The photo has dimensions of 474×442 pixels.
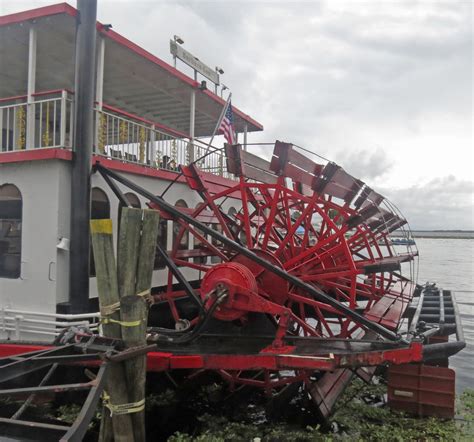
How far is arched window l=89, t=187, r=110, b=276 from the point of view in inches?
205

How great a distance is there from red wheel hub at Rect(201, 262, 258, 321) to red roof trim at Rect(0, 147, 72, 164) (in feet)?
6.36

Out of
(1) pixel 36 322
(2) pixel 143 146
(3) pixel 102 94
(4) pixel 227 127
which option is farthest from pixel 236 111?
(1) pixel 36 322

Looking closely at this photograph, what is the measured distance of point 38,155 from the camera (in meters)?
4.70

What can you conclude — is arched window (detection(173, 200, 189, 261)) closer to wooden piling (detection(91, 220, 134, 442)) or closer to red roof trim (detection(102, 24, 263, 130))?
red roof trim (detection(102, 24, 263, 130))

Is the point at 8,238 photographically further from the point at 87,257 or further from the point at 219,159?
the point at 219,159

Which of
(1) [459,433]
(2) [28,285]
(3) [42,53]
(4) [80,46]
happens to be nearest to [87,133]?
(4) [80,46]

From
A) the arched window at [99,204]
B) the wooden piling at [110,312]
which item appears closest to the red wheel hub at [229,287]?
the wooden piling at [110,312]

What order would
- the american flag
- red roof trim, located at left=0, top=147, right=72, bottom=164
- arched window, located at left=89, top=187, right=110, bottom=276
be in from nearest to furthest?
red roof trim, located at left=0, top=147, right=72, bottom=164 → arched window, located at left=89, top=187, right=110, bottom=276 → the american flag

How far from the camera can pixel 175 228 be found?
7172mm

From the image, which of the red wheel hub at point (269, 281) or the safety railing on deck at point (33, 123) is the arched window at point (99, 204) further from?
the red wheel hub at point (269, 281)

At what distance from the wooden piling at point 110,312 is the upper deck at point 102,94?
1.61 m

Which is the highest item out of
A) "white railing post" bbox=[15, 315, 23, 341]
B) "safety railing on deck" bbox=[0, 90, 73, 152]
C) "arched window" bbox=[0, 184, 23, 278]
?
"safety railing on deck" bbox=[0, 90, 73, 152]

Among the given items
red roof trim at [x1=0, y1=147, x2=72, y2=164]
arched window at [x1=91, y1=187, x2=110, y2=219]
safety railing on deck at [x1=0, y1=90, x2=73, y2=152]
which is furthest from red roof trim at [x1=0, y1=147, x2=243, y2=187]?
arched window at [x1=91, y1=187, x2=110, y2=219]

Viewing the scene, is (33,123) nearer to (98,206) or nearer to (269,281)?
(98,206)
